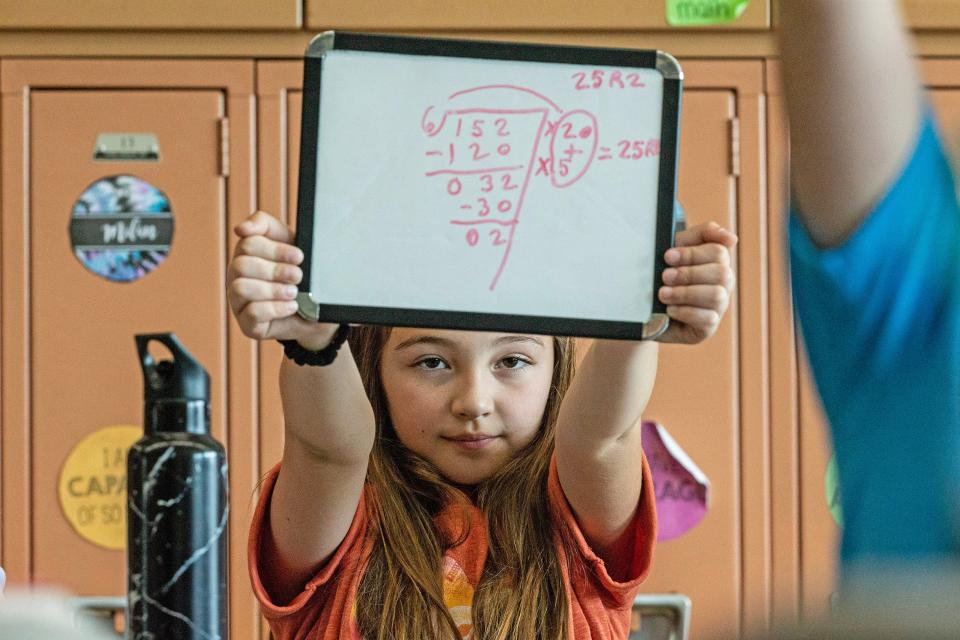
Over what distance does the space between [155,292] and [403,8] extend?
1.74ft

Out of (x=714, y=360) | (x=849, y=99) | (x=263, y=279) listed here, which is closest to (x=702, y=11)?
(x=714, y=360)

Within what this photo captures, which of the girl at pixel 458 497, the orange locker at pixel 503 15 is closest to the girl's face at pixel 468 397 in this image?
the girl at pixel 458 497

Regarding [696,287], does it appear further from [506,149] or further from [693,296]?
[506,149]

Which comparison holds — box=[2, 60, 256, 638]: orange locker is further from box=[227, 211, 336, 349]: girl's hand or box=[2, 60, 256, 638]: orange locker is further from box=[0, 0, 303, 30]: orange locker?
box=[227, 211, 336, 349]: girl's hand

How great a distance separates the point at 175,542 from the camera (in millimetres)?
860

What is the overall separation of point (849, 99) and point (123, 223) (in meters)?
1.50

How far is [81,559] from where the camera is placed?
72.8 inches

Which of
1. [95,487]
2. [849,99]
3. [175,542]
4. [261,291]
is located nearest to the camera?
[849,99]

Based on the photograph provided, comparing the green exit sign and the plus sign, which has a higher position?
the green exit sign

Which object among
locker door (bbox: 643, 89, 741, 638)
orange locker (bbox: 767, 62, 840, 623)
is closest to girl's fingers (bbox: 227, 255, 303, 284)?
locker door (bbox: 643, 89, 741, 638)

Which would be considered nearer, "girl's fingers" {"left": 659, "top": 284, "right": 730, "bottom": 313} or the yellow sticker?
"girl's fingers" {"left": 659, "top": 284, "right": 730, "bottom": 313}

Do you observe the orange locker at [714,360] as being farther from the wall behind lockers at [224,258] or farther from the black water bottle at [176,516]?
the black water bottle at [176,516]

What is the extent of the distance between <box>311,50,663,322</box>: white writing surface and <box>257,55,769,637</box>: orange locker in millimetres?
855

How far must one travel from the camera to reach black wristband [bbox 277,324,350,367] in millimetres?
1107
